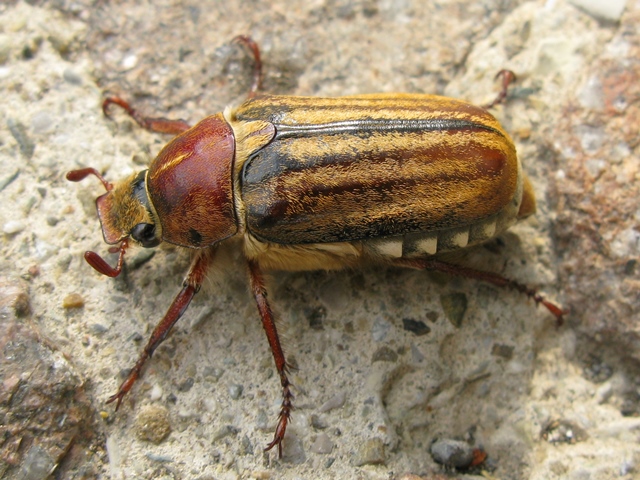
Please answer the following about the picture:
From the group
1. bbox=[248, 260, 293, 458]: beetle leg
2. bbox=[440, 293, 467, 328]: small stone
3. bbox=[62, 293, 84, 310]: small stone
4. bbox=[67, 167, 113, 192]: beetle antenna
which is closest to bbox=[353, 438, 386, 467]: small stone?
bbox=[248, 260, 293, 458]: beetle leg

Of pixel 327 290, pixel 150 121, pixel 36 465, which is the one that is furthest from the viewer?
pixel 150 121

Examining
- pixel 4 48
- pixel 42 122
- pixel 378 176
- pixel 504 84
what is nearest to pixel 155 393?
pixel 378 176

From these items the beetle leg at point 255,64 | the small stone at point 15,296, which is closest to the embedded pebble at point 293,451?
the small stone at point 15,296

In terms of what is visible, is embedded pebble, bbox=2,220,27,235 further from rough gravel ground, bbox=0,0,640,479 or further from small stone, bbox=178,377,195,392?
small stone, bbox=178,377,195,392

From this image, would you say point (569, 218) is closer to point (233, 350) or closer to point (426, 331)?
point (426, 331)

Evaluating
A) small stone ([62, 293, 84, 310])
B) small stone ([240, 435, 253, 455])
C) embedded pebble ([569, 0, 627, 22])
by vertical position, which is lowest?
small stone ([240, 435, 253, 455])

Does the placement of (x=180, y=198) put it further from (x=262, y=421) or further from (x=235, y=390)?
(x=262, y=421)

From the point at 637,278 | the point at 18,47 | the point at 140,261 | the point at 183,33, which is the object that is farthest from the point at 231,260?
the point at 637,278
